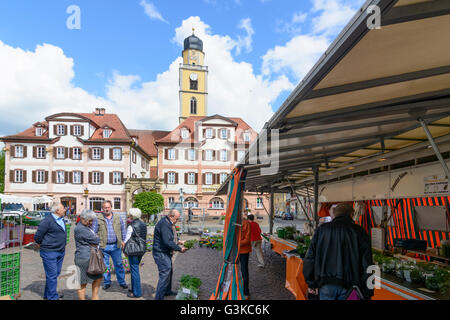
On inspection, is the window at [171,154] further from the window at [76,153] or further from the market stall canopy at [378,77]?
the market stall canopy at [378,77]

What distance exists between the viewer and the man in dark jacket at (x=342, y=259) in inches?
132

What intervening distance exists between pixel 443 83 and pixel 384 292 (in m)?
2.60

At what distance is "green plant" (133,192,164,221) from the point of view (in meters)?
26.8

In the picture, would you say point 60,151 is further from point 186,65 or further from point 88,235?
point 88,235

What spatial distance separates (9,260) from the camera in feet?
19.0

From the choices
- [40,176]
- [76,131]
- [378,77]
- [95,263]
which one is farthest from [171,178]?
[378,77]

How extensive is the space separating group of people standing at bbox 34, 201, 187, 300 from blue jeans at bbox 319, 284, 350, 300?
2710 millimetres

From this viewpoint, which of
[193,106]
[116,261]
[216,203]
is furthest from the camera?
[193,106]

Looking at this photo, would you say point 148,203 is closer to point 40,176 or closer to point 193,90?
point 40,176

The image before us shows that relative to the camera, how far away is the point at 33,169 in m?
33.4

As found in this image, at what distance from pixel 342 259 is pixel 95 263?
3.72 meters

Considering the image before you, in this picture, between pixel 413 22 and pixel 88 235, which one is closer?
pixel 413 22

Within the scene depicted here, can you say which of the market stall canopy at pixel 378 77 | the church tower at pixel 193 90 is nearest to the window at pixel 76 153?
the church tower at pixel 193 90
